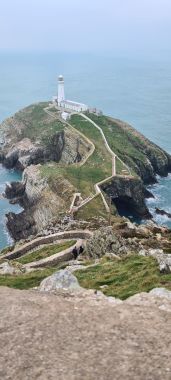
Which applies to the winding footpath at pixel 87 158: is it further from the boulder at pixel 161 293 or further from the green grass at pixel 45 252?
the boulder at pixel 161 293

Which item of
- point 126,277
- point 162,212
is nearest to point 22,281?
point 126,277

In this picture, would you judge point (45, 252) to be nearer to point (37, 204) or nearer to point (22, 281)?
point (22, 281)

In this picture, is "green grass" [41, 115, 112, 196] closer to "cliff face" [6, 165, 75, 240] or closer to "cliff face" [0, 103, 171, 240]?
"cliff face" [0, 103, 171, 240]

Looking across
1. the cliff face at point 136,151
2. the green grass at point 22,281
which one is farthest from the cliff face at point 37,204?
the green grass at point 22,281

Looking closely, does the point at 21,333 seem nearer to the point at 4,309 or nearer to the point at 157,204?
the point at 4,309

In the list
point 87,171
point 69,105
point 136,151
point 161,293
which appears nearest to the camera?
point 161,293

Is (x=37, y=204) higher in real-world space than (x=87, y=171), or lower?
lower
